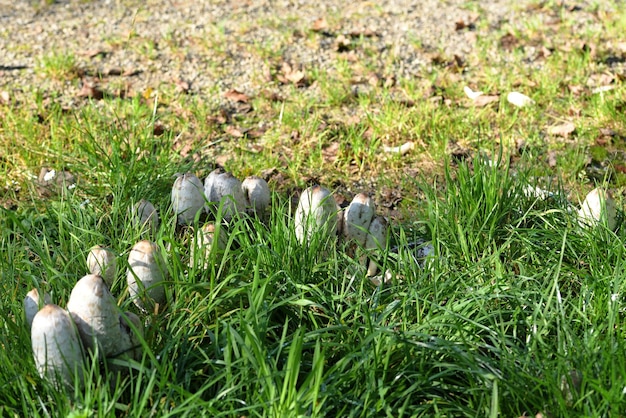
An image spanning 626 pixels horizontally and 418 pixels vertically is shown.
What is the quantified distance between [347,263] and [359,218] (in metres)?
0.19

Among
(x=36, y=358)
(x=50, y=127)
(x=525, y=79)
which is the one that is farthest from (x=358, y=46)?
(x=36, y=358)

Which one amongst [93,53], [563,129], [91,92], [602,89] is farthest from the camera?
[93,53]

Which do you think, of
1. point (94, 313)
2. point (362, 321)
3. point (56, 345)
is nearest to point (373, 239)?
point (362, 321)

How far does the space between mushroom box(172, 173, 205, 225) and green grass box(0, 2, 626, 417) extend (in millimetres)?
93

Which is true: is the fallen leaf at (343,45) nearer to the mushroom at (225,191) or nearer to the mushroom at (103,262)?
the mushroom at (225,191)

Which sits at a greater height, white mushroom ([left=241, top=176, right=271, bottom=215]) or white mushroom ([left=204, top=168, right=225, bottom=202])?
white mushroom ([left=204, top=168, right=225, bottom=202])

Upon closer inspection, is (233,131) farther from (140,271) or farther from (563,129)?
(140,271)

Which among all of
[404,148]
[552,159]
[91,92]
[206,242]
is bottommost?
[552,159]

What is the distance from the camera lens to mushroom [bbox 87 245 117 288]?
2.93 m

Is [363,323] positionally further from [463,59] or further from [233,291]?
[463,59]

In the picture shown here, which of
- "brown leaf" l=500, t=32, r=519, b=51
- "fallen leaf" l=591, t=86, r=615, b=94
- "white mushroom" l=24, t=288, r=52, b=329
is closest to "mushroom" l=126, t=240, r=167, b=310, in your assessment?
"white mushroom" l=24, t=288, r=52, b=329

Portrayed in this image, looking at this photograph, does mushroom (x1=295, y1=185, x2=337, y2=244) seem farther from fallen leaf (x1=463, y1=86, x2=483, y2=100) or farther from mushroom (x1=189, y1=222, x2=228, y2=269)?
fallen leaf (x1=463, y1=86, x2=483, y2=100)

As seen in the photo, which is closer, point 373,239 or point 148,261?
point 148,261

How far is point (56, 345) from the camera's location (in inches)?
92.0
